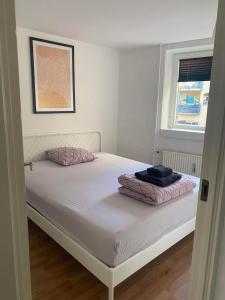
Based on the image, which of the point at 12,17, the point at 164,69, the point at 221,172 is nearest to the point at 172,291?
the point at 221,172

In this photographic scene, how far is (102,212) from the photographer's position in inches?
73.5

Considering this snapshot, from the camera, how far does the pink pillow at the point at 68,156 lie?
3207 millimetres

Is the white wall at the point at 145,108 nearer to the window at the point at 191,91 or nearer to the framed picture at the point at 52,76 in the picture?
the window at the point at 191,91

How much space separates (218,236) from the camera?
97cm

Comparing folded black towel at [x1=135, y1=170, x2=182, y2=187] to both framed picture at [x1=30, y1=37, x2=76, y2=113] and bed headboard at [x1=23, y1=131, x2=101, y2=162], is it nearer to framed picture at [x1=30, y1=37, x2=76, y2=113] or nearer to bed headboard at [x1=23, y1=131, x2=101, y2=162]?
bed headboard at [x1=23, y1=131, x2=101, y2=162]

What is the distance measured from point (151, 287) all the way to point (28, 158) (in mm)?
2311

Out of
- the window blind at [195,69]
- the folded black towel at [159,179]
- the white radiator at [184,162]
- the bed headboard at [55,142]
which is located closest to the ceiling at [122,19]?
the window blind at [195,69]

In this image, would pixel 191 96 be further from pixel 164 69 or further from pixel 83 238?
pixel 83 238

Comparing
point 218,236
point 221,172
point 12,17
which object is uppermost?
point 12,17

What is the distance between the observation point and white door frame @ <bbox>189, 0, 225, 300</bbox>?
0.89 metres

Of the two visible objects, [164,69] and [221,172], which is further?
[164,69]

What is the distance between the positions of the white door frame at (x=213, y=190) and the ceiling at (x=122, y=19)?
155 centimetres

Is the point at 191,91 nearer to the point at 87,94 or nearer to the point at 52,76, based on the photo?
the point at 87,94

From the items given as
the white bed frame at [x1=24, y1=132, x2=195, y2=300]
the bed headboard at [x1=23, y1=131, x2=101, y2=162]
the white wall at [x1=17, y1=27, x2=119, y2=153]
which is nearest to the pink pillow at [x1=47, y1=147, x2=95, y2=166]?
the bed headboard at [x1=23, y1=131, x2=101, y2=162]
